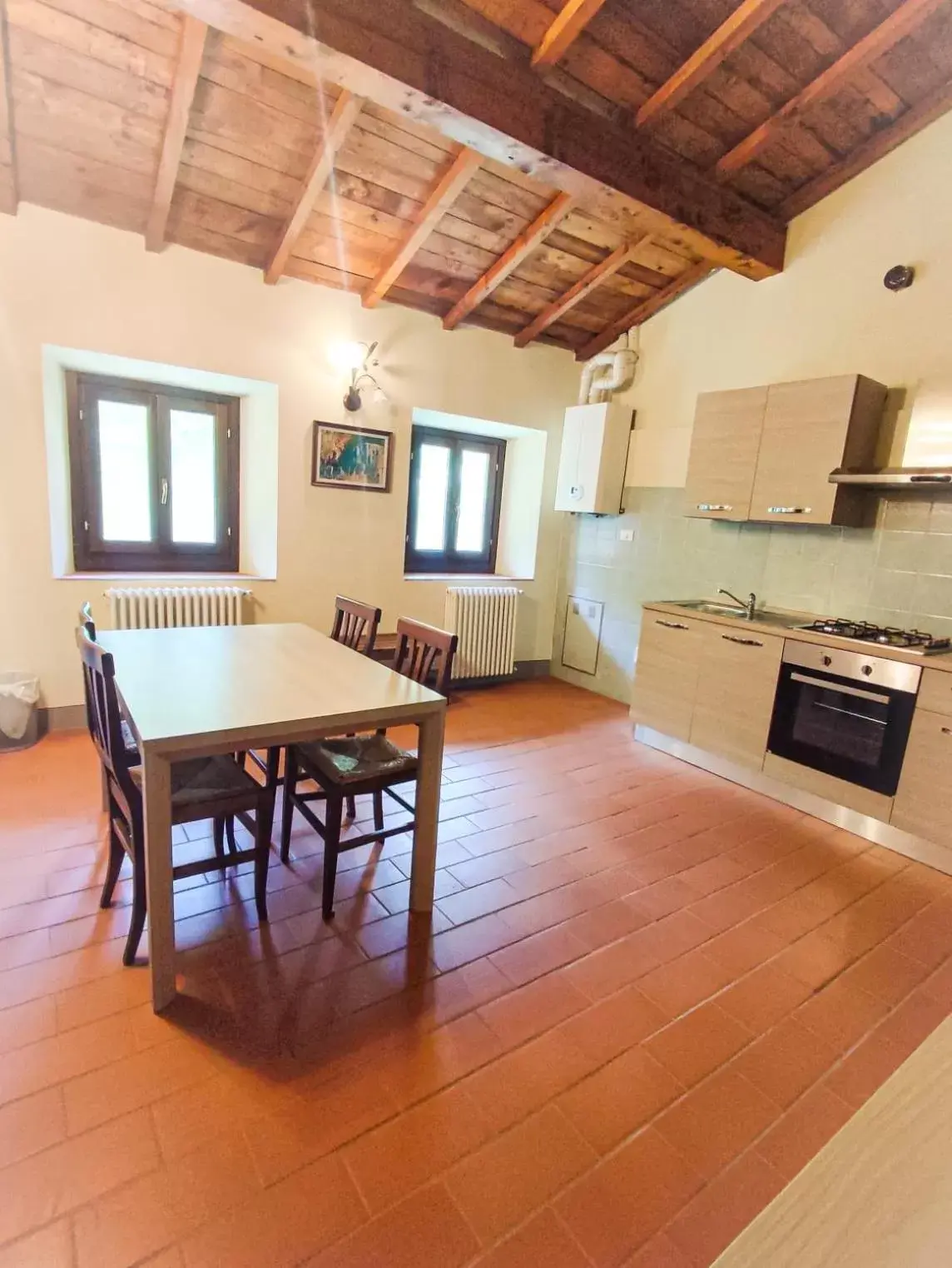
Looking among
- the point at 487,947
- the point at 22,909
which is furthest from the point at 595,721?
the point at 22,909

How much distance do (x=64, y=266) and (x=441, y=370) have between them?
85.2 inches

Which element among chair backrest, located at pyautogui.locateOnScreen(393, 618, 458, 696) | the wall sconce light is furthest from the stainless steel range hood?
the wall sconce light

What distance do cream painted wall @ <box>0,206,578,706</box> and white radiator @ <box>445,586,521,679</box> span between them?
7.3 inches

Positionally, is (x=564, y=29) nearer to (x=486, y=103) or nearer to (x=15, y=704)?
(x=486, y=103)

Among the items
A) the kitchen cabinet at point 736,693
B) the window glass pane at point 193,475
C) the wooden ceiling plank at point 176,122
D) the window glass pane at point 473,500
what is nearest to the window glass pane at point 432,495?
the window glass pane at point 473,500

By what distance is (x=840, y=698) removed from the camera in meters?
2.81

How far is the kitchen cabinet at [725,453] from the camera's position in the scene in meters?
3.30

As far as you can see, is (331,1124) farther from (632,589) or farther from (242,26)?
(632,589)

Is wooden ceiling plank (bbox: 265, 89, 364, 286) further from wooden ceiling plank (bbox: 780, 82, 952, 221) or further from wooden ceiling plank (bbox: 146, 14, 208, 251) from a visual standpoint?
wooden ceiling plank (bbox: 780, 82, 952, 221)

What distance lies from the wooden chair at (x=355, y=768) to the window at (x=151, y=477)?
81.4 inches

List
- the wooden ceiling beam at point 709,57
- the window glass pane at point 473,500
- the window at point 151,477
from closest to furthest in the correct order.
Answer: the wooden ceiling beam at point 709,57
the window at point 151,477
the window glass pane at point 473,500

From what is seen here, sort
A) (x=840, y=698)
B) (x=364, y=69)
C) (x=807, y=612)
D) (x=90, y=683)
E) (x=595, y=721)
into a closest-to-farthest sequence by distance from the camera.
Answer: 1. (x=90, y=683)
2. (x=364, y=69)
3. (x=840, y=698)
4. (x=807, y=612)
5. (x=595, y=721)

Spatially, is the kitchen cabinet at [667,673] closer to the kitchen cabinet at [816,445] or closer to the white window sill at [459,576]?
the kitchen cabinet at [816,445]

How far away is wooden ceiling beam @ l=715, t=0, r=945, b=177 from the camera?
8.04 ft
